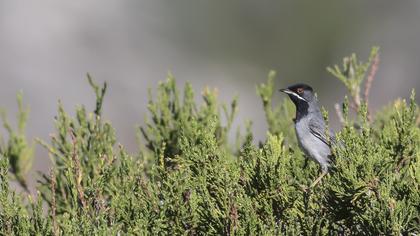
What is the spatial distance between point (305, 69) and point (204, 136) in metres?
34.0

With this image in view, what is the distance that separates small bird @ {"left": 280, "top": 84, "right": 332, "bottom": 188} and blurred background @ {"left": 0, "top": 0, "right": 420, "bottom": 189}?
20.8 meters

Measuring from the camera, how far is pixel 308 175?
20.3 feet

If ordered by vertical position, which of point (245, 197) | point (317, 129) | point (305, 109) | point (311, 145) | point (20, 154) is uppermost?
point (305, 109)

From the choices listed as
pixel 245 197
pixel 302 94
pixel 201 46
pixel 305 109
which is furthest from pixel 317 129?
pixel 201 46

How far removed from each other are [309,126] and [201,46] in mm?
30858

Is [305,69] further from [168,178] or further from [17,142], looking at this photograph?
[168,178]

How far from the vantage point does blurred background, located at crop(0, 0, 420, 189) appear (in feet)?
102

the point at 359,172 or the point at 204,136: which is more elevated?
the point at 204,136

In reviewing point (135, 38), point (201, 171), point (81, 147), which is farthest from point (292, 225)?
point (135, 38)

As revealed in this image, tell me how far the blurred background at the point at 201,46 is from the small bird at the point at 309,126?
20.8 metres

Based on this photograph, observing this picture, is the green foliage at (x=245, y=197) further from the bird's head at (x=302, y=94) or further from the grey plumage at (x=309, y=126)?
the bird's head at (x=302, y=94)

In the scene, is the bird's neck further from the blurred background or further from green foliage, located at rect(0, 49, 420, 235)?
the blurred background

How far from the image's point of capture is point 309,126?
7477mm

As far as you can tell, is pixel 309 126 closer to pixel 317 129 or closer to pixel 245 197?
pixel 317 129
